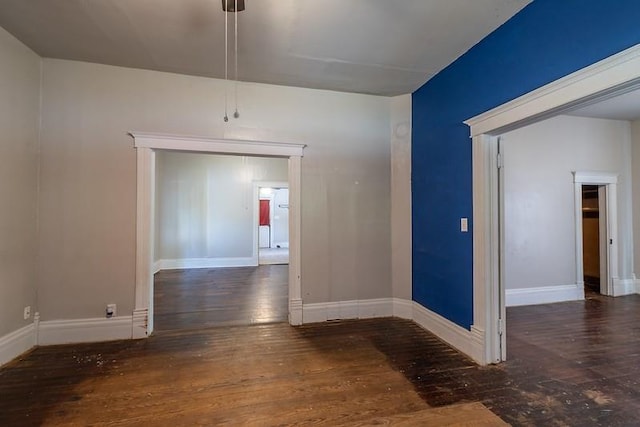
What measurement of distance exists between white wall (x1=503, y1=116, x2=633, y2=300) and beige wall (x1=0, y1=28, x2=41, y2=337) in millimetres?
5527

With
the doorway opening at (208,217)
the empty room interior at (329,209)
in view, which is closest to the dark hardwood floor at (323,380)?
the empty room interior at (329,209)

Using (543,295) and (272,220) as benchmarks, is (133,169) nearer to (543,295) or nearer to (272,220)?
(543,295)

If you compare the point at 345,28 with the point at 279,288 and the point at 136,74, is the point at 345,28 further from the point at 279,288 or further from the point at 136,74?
the point at 279,288

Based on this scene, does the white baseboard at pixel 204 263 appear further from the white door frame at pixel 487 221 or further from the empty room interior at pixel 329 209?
the white door frame at pixel 487 221

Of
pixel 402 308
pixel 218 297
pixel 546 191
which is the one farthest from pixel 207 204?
pixel 546 191

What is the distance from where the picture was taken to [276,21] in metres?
2.36

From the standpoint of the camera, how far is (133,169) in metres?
3.14

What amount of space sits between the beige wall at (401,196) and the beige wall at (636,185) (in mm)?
4258

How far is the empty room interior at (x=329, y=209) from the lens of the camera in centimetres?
206

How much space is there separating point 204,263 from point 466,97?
21.3 feet

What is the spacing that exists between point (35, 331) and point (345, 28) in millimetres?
3949

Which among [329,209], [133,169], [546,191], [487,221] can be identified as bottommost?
[487,221]

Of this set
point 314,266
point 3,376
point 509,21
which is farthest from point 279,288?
point 509,21

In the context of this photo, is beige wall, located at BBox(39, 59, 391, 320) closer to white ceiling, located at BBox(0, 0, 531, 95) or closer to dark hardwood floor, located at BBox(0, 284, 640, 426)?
white ceiling, located at BBox(0, 0, 531, 95)
